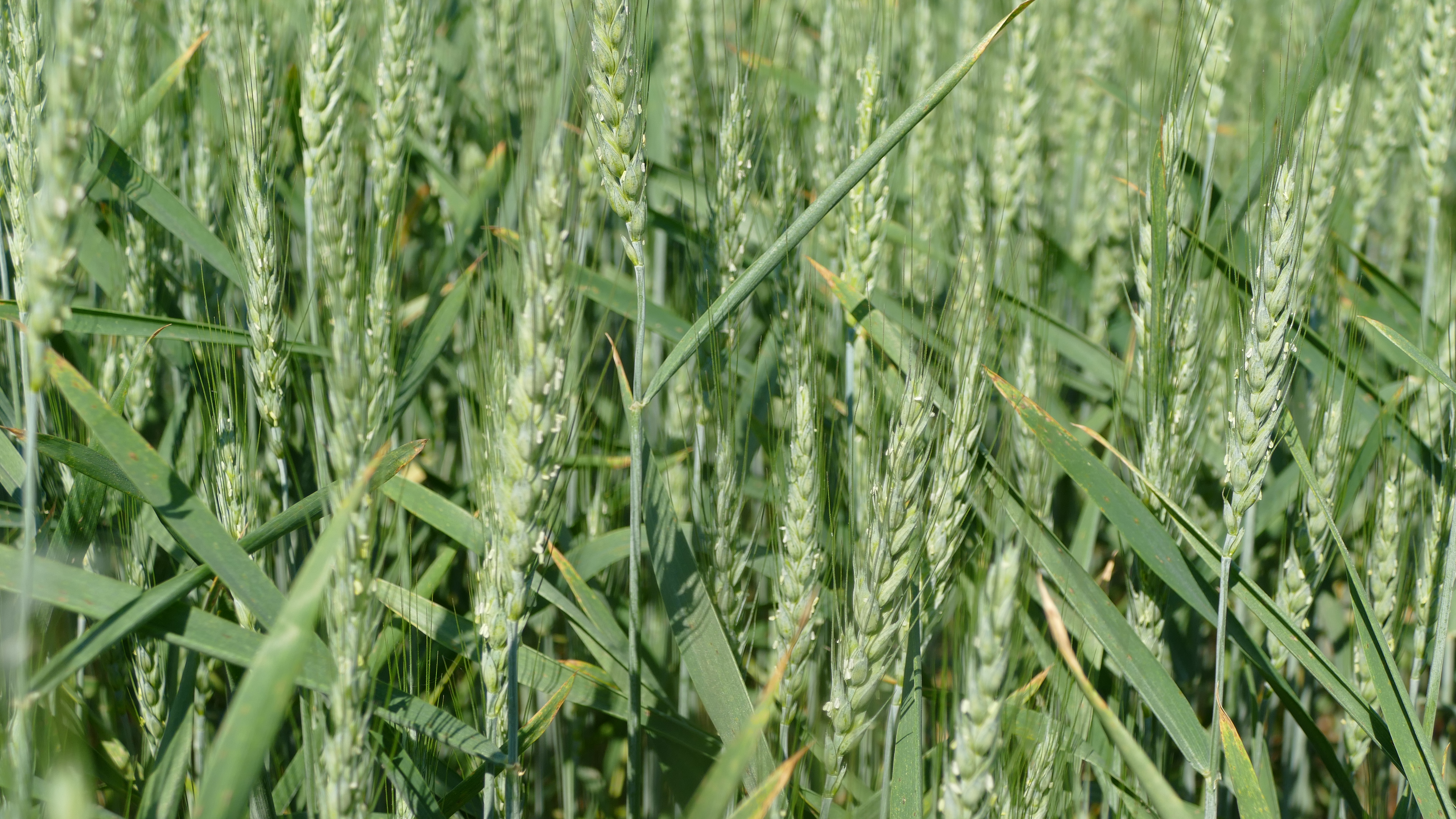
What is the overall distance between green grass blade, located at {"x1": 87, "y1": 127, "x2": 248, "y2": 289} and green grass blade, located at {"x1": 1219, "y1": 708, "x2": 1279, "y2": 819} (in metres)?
1.37

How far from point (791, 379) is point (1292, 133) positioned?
27.5 inches

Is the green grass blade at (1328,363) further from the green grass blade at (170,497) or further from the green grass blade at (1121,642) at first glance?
the green grass blade at (170,497)

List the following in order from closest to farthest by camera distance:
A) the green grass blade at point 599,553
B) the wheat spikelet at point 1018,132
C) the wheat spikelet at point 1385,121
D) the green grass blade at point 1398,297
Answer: the green grass blade at point 599,553, the green grass blade at point 1398,297, the wheat spikelet at point 1018,132, the wheat spikelet at point 1385,121

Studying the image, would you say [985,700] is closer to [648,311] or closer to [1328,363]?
[648,311]

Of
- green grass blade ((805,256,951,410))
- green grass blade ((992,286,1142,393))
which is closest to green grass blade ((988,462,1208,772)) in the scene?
green grass blade ((805,256,951,410))

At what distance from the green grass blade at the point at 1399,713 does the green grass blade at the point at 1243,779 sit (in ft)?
0.56

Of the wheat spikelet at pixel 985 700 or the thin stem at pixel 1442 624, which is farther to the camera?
the thin stem at pixel 1442 624

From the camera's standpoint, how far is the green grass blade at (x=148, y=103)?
58.6 inches

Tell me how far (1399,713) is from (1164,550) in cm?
29

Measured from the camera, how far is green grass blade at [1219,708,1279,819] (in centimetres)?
104

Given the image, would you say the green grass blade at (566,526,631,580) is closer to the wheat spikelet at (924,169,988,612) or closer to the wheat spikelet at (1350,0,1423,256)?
the wheat spikelet at (924,169,988,612)

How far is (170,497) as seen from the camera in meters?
0.95

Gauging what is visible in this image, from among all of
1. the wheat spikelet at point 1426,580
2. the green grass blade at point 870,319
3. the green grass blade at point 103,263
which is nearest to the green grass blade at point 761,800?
the green grass blade at point 870,319

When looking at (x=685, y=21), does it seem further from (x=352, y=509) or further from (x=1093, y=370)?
(x=352, y=509)
